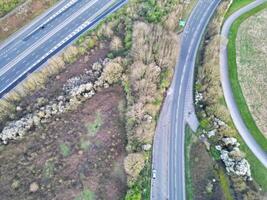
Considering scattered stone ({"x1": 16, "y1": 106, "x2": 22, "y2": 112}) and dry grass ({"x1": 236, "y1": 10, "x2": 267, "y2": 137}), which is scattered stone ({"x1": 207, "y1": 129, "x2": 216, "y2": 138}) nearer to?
dry grass ({"x1": 236, "y1": 10, "x2": 267, "y2": 137})

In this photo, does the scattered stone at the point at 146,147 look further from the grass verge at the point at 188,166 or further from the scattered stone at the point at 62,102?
the scattered stone at the point at 62,102

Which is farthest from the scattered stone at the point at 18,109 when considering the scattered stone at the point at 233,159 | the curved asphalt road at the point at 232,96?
the curved asphalt road at the point at 232,96

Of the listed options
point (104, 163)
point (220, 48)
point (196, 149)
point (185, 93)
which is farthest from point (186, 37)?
point (104, 163)

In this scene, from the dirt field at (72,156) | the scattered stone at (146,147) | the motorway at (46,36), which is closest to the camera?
the dirt field at (72,156)

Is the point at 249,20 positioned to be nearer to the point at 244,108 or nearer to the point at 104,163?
the point at 244,108

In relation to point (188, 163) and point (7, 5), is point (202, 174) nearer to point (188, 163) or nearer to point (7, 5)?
point (188, 163)

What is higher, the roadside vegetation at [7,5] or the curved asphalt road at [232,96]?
the roadside vegetation at [7,5]
